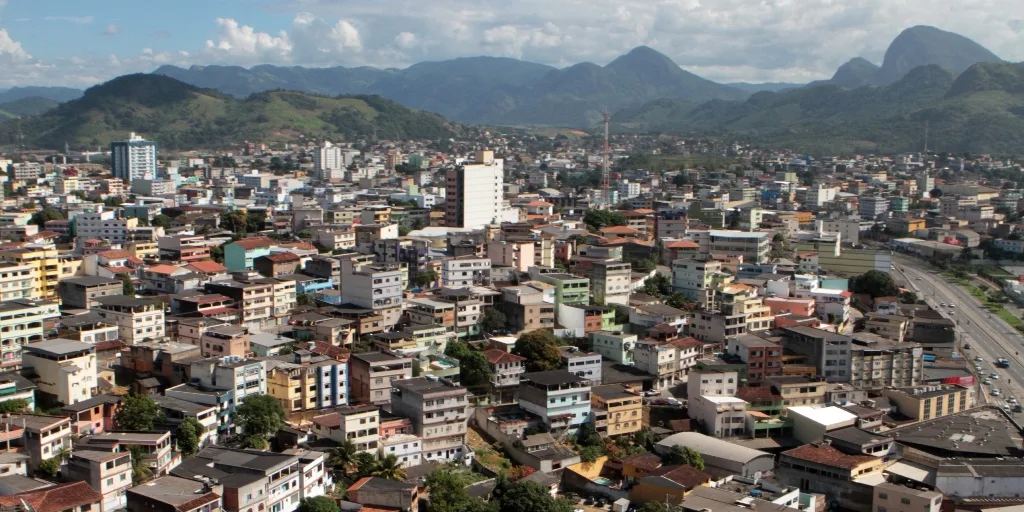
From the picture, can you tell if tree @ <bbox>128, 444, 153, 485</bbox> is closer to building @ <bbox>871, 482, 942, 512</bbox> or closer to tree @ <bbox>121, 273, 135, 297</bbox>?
tree @ <bbox>121, 273, 135, 297</bbox>

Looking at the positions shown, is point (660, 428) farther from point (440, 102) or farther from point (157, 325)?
point (440, 102)

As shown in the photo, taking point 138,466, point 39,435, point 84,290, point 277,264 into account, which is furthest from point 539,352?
point 84,290

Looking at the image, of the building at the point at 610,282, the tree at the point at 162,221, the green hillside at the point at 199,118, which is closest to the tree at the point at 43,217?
the tree at the point at 162,221

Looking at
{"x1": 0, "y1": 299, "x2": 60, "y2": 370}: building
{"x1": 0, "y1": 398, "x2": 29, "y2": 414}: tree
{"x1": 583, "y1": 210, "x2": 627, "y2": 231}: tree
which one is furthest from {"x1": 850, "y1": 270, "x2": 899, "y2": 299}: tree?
{"x1": 0, "y1": 398, "x2": 29, "y2": 414}: tree

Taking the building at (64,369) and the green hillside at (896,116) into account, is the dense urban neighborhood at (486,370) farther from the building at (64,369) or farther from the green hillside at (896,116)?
the green hillside at (896,116)

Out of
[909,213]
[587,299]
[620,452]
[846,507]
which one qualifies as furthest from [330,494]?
[909,213]

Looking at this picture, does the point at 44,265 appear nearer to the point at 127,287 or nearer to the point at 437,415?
the point at 127,287
